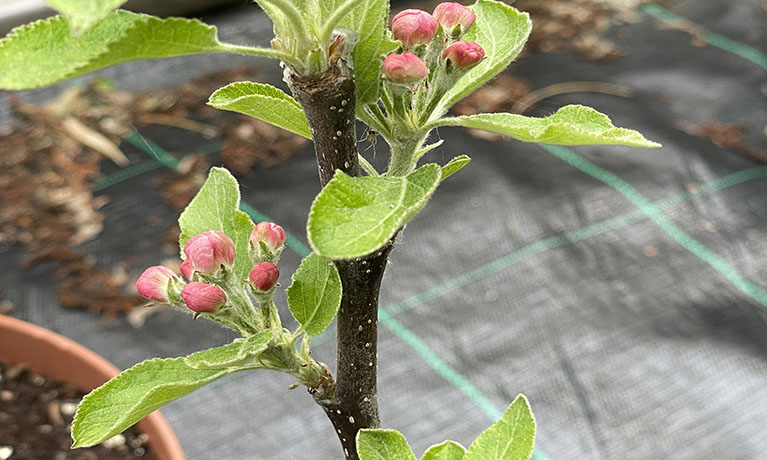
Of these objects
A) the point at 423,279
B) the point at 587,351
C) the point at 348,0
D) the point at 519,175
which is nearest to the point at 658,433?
the point at 587,351

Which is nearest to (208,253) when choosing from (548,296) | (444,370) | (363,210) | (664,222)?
(363,210)

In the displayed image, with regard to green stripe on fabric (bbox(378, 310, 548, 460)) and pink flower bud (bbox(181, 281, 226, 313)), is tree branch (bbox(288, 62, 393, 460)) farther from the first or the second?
green stripe on fabric (bbox(378, 310, 548, 460))

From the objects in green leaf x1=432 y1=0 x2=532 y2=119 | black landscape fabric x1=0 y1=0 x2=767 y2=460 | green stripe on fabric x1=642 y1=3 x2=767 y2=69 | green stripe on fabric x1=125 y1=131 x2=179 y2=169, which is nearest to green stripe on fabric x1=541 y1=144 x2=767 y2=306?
black landscape fabric x1=0 y1=0 x2=767 y2=460

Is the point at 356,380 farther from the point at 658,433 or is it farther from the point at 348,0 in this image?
the point at 658,433

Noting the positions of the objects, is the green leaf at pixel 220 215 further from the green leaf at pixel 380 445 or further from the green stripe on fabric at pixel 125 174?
the green stripe on fabric at pixel 125 174

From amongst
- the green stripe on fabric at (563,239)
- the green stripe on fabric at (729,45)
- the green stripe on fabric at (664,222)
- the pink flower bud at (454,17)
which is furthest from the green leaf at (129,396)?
the green stripe on fabric at (729,45)

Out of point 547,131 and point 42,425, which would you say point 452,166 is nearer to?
point 547,131
